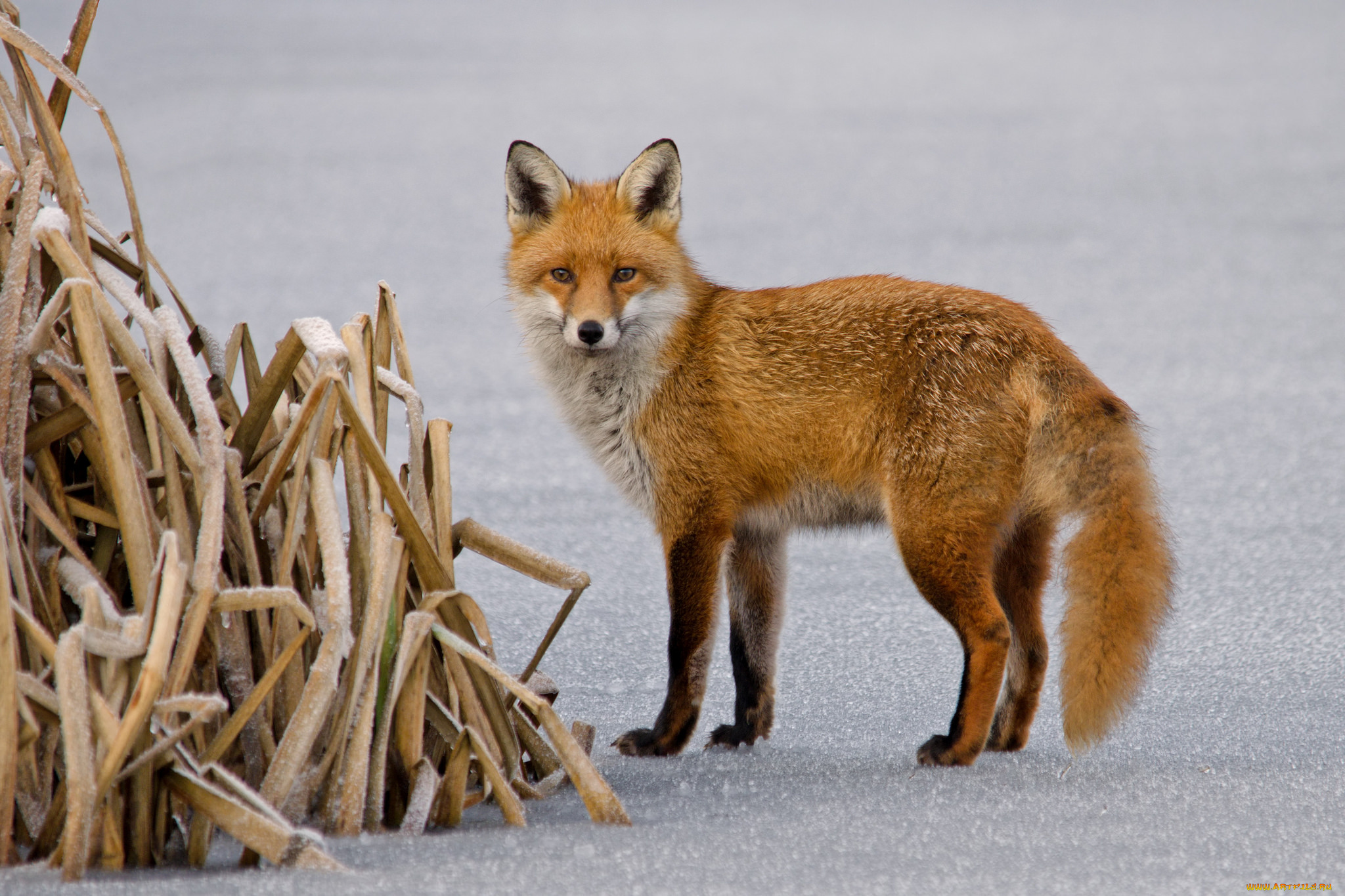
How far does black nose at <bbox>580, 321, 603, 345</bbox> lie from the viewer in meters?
3.02

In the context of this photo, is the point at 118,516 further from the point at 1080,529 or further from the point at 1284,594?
the point at 1284,594

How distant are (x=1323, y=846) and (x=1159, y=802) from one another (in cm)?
29

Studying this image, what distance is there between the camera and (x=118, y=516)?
6.70 feet

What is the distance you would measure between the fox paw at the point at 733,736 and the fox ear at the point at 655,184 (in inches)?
49.5

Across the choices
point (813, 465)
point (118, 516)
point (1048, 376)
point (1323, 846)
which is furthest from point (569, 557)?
point (1323, 846)

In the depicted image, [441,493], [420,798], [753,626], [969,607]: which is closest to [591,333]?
[441,493]

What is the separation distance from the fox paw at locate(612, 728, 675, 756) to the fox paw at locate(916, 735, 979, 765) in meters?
0.56

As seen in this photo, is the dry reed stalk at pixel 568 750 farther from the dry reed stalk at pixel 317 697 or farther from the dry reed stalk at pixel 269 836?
the dry reed stalk at pixel 269 836

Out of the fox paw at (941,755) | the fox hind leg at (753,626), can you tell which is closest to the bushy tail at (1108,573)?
the fox paw at (941,755)

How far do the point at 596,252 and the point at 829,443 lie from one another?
0.72 metres

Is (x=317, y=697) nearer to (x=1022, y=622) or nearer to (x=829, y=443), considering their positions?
(x=829, y=443)

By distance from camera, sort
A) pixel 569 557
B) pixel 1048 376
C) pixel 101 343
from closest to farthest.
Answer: pixel 101 343, pixel 1048 376, pixel 569 557

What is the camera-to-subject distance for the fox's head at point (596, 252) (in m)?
3.12

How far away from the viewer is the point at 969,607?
2.76 metres
